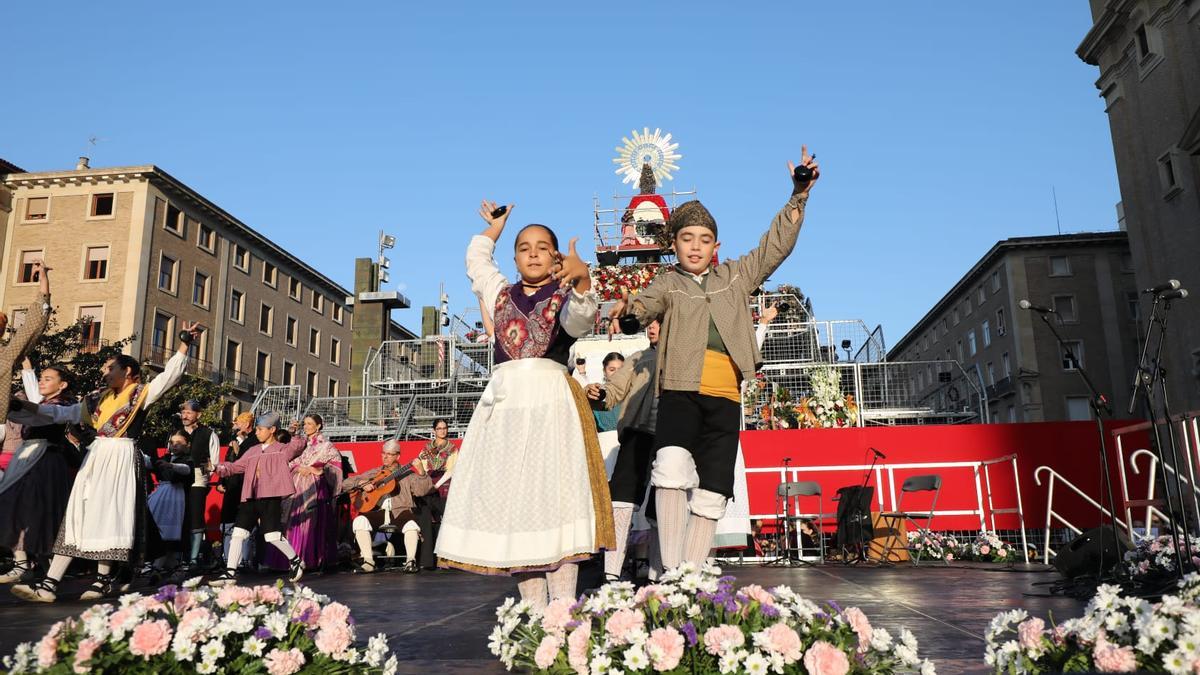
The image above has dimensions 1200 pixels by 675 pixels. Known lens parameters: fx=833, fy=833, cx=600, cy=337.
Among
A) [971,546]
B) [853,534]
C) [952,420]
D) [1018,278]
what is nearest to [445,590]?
[853,534]

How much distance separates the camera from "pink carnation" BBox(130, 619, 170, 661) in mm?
2301

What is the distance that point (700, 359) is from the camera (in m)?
4.13

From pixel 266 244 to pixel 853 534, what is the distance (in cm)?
4466

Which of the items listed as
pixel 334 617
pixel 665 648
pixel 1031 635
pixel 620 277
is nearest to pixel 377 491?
pixel 334 617

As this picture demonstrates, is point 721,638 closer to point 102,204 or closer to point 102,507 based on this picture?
point 102,507

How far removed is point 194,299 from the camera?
42.5 m

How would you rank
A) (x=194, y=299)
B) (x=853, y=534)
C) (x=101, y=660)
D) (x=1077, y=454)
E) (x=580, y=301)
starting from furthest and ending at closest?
1. (x=194, y=299)
2. (x=1077, y=454)
3. (x=853, y=534)
4. (x=580, y=301)
5. (x=101, y=660)

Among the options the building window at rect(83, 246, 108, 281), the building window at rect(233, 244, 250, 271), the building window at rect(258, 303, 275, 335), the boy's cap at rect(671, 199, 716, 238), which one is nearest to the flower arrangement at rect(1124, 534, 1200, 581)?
the boy's cap at rect(671, 199, 716, 238)

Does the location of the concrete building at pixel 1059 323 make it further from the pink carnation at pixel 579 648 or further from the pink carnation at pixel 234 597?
the pink carnation at pixel 234 597

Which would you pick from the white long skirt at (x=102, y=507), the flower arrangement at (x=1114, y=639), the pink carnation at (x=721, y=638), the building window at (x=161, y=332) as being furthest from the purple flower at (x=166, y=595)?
the building window at (x=161, y=332)

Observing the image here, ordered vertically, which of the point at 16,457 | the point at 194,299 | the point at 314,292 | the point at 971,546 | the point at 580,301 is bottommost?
the point at 971,546

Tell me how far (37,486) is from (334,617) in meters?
5.50

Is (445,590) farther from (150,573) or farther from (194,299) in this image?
(194,299)

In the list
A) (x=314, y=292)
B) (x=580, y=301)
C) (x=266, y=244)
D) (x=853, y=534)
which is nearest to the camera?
(x=580, y=301)
